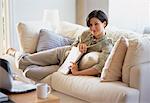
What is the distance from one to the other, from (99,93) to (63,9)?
250 cm

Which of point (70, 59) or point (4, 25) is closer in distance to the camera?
point (70, 59)

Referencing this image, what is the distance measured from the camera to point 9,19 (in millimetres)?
A: 4422

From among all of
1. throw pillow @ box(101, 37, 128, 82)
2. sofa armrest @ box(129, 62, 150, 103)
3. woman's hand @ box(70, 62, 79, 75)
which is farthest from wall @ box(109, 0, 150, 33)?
sofa armrest @ box(129, 62, 150, 103)

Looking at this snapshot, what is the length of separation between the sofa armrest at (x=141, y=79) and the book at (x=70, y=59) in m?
0.72

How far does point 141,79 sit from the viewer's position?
98.1 inches

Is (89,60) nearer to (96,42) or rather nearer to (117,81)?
(96,42)

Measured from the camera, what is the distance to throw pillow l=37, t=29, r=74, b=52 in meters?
3.64

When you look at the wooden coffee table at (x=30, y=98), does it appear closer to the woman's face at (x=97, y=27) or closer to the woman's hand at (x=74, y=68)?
the woman's hand at (x=74, y=68)

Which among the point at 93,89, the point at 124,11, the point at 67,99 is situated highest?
the point at 124,11

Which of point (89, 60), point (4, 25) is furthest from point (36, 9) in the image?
point (89, 60)

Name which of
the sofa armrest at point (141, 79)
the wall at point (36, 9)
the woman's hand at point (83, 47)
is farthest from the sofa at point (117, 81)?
the wall at point (36, 9)

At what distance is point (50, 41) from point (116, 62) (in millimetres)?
1214

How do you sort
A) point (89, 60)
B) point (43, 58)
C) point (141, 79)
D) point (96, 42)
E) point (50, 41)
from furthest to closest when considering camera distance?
point (50, 41), point (43, 58), point (96, 42), point (89, 60), point (141, 79)

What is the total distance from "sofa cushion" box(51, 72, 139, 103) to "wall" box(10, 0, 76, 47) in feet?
5.43
